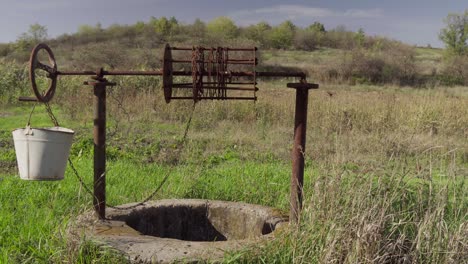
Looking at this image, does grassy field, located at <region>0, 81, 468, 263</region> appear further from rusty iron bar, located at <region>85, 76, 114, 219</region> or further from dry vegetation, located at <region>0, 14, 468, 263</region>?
rusty iron bar, located at <region>85, 76, 114, 219</region>

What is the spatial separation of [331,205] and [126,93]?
30.5ft

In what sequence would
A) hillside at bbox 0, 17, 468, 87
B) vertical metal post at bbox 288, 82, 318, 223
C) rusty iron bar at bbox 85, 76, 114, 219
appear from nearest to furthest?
vertical metal post at bbox 288, 82, 318, 223, rusty iron bar at bbox 85, 76, 114, 219, hillside at bbox 0, 17, 468, 87

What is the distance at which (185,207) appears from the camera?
3.40 metres

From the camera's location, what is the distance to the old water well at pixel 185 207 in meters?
2.50

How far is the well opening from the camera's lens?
329cm

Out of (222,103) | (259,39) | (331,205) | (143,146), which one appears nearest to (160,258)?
(331,205)

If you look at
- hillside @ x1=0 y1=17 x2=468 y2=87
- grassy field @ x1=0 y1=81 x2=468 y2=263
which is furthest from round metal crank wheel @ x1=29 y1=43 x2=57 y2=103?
hillside @ x1=0 y1=17 x2=468 y2=87

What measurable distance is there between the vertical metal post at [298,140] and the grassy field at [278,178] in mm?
82

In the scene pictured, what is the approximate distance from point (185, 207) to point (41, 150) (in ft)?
3.87

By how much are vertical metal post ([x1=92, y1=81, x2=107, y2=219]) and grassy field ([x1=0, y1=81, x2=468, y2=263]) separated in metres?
0.14

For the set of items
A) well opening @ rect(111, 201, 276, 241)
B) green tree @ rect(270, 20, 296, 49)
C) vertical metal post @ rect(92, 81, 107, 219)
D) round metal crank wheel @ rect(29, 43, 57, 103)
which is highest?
green tree @ rect(270, 20, 296, 49)

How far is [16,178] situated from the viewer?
4688 mm

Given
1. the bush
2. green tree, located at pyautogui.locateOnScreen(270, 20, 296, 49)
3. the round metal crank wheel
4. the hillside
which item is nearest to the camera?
the round metal crank wheel

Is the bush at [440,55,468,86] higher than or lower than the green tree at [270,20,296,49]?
lower
